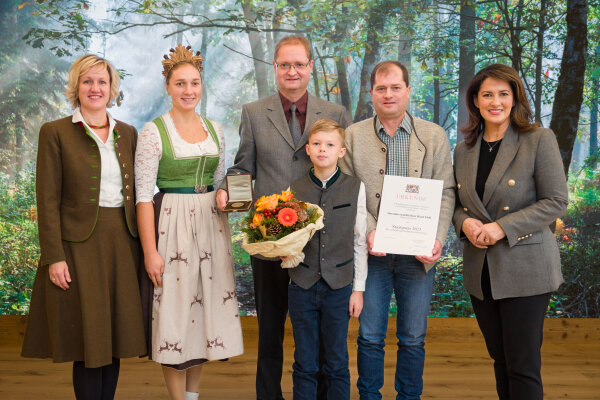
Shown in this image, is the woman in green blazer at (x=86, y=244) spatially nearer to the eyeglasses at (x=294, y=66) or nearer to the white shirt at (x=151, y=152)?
the white shirt at (x=151, y=152)

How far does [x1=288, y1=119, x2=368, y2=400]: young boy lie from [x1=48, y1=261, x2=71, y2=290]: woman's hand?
93 centimetres

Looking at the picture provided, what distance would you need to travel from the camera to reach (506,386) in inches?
92.0

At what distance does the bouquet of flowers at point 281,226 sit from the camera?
83.2 inches

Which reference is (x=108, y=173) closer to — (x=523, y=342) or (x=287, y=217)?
(x=287, y=217)

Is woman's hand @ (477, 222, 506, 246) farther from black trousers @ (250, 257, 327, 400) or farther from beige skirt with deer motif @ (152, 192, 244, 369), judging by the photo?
beige skirt with deer motif @ (152, 192, 244, 369)

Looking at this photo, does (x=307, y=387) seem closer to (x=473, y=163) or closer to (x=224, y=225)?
(x=224, y=225)

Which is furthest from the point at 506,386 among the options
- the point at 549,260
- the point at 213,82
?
the point at 213,82

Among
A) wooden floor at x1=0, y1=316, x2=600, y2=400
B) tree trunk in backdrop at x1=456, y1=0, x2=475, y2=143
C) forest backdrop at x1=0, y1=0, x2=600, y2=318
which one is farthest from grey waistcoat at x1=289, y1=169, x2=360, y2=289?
tree trunk in backdrop at x1=456, y1=0, x2=475, y2=143

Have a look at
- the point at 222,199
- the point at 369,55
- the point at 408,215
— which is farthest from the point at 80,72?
the point at 369,55

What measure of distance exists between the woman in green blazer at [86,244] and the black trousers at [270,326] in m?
0.56

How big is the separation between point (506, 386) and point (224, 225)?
1403 millimetres

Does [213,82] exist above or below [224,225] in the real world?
above

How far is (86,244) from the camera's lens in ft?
7.70

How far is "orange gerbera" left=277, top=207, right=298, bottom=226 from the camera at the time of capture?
2.10 meters
